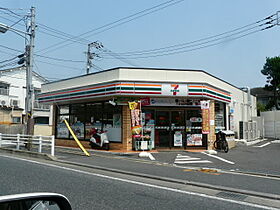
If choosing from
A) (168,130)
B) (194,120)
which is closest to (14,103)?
(168,130)

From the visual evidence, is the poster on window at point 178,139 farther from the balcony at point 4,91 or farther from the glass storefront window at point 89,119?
the balcony at point 4,91

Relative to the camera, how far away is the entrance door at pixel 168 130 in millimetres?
14914

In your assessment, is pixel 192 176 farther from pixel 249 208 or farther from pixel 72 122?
pixel 72 122

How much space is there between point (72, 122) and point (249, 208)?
46.8 ft

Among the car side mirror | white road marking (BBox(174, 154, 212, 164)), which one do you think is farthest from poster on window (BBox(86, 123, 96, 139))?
the car side mirror

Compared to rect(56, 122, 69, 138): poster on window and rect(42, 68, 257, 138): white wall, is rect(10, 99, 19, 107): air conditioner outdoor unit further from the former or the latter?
rect(42, 68, 257, 138): white wall

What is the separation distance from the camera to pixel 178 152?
14141 millimetres

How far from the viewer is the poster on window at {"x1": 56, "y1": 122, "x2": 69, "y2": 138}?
17.7 meters

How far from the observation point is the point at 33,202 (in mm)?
1756

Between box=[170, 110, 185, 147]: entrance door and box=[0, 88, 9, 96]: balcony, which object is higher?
box=[0, 88, 9, 96]: balcony

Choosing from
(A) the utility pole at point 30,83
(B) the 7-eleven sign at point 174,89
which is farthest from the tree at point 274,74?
(A) the utility pole at point 30,83

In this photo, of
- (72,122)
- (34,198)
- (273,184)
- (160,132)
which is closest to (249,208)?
(273,184)

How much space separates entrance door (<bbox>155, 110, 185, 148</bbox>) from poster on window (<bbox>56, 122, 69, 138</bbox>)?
6922 mm

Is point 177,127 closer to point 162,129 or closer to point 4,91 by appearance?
point 162,129
